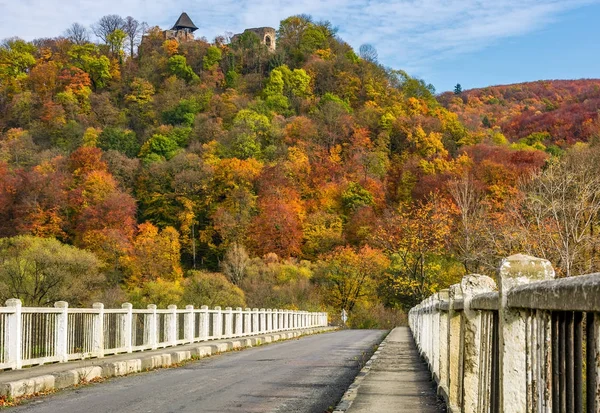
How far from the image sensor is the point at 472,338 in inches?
226

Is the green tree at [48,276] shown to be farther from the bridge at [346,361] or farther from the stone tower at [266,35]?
the stone tower at [266,35]

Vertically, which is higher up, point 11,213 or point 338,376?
point 11,213

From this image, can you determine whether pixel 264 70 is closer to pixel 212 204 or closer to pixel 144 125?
pixel 144 125

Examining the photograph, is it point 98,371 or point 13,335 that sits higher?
point 13,335

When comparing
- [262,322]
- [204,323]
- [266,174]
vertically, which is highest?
[266,174]

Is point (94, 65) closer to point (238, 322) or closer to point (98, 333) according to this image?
point (238, 322)

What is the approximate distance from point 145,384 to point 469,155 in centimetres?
8979

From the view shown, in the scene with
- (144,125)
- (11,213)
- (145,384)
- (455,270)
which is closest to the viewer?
(145,384)

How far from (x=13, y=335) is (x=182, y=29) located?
6835 inches

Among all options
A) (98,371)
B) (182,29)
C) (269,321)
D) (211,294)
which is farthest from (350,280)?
(182,29)

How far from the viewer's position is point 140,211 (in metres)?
103

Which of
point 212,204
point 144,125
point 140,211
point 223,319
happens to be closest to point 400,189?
point 212,204

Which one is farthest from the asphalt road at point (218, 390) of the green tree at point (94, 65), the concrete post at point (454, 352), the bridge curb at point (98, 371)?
the green tree at point (94, 65)

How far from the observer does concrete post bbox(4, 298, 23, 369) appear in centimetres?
1261
